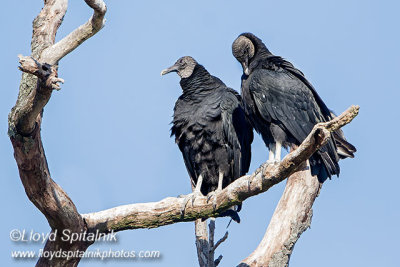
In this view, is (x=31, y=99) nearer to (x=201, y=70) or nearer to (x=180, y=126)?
(x=180, y=126)

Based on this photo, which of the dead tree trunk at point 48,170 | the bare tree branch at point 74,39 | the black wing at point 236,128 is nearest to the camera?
the dead tree trunk at point 48,170

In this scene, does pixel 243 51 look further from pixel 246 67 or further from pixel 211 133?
pixel 211 133

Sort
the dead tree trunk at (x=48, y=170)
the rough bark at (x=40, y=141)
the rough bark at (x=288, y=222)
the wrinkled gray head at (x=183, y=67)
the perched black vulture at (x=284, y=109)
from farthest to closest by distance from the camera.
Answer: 1. the wrinkled gray head at (x=183, y=67)
2. the rough bark at (x=288, y=222)
3. the perched black vulture at (x=284, y=109)
4. the rough bark at (x=40, y=141)
5. the dead tree trunk at (x=48, y=170)

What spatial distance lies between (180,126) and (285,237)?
54.0 inches

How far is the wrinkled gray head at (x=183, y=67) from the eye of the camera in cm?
586

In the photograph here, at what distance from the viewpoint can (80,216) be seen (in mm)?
4152

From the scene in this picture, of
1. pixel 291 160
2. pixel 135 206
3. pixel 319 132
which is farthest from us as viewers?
pixel 135 206

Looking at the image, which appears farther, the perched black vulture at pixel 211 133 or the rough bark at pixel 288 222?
the perched black vulture at pixel 211 133

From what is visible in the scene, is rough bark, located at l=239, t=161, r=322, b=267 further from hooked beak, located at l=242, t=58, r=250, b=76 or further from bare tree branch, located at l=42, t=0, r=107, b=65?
bare tree branch, located at l=42, t=0, r=107, b=65

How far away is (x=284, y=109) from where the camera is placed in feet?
15.7

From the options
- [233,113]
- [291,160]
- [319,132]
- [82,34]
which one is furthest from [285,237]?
[82,34]

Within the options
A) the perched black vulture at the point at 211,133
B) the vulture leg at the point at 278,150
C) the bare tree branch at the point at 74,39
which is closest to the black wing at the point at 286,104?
the vulture leg at the point at 278,150

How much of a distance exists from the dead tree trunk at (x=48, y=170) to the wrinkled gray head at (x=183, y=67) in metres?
1.69

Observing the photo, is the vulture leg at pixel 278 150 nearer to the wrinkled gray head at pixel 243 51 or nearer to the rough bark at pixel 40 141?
the wrinkled gray head at pixel 243 51
